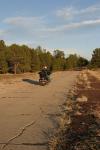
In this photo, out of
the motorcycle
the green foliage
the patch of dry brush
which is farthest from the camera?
the green foliage

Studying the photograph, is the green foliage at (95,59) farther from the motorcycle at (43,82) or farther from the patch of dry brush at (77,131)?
the patch of dry brush at (77,131)

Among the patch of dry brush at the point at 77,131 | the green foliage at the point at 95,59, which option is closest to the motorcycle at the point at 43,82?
the patch of dry brush at the point at 77,131

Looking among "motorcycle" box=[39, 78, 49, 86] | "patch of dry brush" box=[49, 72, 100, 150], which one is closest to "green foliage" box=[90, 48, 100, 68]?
"motorcycle" box=[39, 78, 49, 86]

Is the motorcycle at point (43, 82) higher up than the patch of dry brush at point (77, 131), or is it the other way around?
the motorcycle at point (43, 82)

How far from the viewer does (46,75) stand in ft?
127

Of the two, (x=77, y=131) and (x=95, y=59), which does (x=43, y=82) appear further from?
(x=95, y=59)

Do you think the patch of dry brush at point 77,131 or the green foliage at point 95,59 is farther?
the green foliage at point 95,59

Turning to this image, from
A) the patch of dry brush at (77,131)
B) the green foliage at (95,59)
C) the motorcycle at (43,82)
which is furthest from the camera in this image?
the green foliage at (95,59)

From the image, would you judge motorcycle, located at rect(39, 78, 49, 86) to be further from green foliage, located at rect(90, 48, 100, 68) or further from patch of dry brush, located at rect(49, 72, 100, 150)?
green foliage, located at rect(90, 48, 100, 68)

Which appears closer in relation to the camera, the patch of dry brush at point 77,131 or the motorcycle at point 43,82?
the patch of dry brush at point 77,131

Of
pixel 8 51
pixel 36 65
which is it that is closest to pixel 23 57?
pixel 8 51

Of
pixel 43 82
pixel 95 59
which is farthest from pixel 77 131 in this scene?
pixel 95 59

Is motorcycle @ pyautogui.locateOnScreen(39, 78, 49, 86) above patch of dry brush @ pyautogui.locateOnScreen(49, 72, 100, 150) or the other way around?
above

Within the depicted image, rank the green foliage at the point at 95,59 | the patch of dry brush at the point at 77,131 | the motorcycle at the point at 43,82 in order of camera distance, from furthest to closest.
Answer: the green foliage at the point at 95,59 → the motorcycle at the point at 43,82 → the patch of dry brush at the point at 77,131
